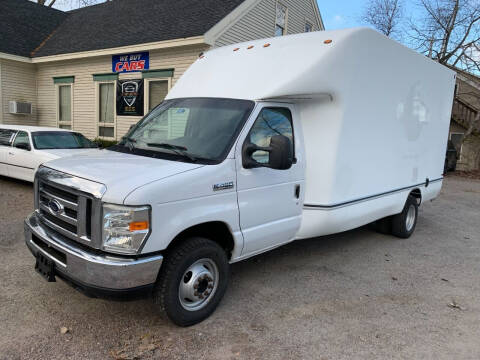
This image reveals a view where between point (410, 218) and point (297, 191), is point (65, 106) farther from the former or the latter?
point (297, 191)

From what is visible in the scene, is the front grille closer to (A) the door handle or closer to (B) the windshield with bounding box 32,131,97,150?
(A) the door handle

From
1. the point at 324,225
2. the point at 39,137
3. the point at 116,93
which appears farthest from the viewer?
the point at 116,93

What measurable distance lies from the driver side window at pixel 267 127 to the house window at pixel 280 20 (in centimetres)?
1172

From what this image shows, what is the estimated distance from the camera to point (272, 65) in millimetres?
4258

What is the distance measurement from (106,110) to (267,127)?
467 inches

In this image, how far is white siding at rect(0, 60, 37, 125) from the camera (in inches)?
599

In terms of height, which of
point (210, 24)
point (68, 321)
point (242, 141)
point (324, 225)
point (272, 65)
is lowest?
point (68, 321)

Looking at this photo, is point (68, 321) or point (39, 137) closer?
point (68, 321)

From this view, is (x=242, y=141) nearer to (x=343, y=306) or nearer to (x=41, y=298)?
(x=343, y=306)

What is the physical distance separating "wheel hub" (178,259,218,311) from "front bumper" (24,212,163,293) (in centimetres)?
42

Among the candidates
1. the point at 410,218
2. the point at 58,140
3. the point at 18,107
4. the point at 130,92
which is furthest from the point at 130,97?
the point at 410,218

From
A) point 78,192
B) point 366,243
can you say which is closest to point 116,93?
point 366,243

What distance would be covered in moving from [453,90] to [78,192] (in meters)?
7.11

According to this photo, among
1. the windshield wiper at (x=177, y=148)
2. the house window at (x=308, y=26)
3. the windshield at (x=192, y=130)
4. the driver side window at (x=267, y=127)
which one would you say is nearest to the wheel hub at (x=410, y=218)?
the driver side window at (x=267, y=127)
